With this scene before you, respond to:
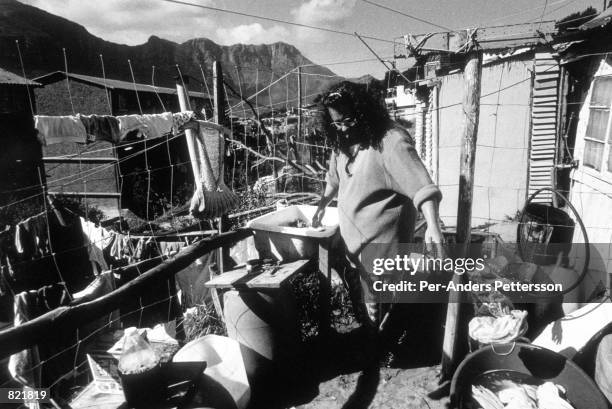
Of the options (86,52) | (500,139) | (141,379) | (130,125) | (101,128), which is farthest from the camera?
(86,52)

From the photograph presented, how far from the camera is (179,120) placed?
3.64 meters

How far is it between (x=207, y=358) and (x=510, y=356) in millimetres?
2257

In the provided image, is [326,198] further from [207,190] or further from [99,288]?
[99,288]

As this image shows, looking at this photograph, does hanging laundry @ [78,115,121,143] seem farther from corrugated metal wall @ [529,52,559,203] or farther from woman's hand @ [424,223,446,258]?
corrugated metal wall @ [529,52,559,203]

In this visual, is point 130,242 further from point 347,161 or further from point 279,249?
point 347,161

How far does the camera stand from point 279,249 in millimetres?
3604

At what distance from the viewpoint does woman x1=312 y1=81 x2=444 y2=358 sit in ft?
8.41

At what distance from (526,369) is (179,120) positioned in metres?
3.73

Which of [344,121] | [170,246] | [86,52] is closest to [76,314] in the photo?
[344,121]

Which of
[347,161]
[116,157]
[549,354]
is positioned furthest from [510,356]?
[116,157]

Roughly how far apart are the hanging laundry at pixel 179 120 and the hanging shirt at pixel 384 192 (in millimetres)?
1745

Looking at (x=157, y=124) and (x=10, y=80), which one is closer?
(x=157, y=124)

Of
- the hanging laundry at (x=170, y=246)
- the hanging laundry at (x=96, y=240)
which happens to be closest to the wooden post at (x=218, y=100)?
the hanging laundry at (x=96, y=240)

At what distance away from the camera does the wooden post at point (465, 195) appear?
109 inches
